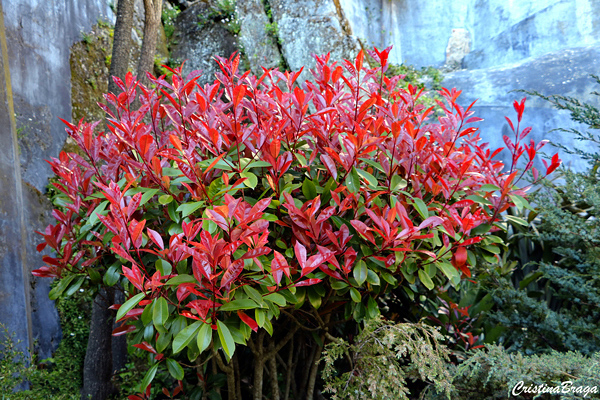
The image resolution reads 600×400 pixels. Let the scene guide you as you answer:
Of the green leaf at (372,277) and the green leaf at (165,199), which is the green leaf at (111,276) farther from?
the green leaf at (372,277)

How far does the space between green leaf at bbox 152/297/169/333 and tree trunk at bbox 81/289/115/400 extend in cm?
149

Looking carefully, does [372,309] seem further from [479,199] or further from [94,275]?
[94,275]

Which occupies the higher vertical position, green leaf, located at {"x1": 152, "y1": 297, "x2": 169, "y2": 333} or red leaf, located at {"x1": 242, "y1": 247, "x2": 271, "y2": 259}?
red leaf, located at {"x1": 242, "y1": 247, "x2": 271, "y2": 259}

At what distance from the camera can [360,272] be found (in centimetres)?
143

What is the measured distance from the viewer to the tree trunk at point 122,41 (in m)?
2.68

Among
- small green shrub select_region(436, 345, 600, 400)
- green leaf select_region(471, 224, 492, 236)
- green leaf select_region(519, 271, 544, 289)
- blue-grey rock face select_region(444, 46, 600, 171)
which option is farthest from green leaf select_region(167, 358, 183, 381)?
blue-grey rock face select_region(444, 46, 600, 171)

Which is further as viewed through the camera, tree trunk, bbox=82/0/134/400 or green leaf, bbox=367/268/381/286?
tree trunk, bbox=82/0/134/400

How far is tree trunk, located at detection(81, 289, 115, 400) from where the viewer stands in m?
2.48

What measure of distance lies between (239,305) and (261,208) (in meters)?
0.29

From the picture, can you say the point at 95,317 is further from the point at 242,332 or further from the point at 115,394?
the point at 242,332

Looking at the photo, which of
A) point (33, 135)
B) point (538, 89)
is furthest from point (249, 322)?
point (538, 89)

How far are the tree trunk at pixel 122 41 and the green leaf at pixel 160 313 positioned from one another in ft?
6.60

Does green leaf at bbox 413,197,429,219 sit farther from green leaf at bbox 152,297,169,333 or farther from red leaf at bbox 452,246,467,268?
green leaf at bbox 152,297,169,333

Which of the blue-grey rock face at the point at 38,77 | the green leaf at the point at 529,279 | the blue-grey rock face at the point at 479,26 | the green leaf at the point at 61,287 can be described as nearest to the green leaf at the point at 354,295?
the green leaf at the point at 61,287
